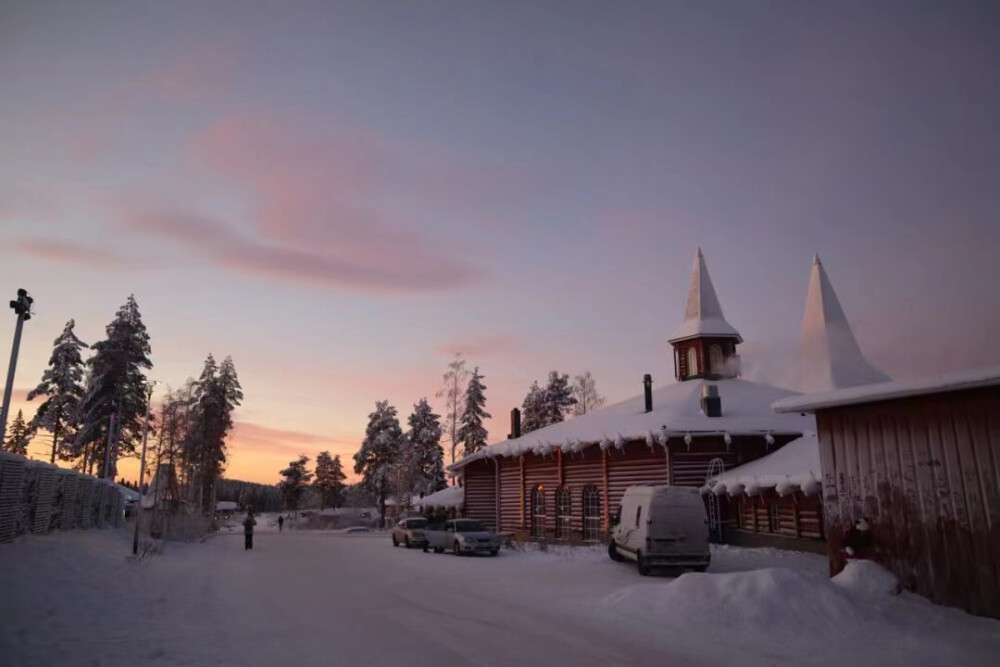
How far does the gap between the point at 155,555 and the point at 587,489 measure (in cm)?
1940

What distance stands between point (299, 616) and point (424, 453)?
2424 inches

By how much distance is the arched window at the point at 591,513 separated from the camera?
104ft

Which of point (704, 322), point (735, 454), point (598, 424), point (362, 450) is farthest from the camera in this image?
point (362, 450)

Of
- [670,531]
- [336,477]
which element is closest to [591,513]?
[670,531]

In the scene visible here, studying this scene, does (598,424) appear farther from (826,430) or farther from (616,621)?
(616,621)

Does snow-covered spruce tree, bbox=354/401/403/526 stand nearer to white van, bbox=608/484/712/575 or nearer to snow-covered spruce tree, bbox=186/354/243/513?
snow-covered spruce tree, bbox=186/354/243/513

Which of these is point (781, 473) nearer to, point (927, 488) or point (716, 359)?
point (927, 488)

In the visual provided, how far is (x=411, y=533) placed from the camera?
33844 mm

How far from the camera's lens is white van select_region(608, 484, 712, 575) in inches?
762

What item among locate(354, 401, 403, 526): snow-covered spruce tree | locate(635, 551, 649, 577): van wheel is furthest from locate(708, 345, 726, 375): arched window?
locate(354, 401, 403, 526): snow-covered spruce tree

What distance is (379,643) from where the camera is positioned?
9781 millimetres

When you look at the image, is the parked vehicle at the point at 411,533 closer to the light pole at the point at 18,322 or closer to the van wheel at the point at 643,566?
the van wheel at the point at 643,566

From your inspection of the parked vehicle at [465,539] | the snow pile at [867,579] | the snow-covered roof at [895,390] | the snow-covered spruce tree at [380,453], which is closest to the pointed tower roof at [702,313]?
the parked vehicle at [465,539]

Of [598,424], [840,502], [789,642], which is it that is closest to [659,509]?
[840,502]
